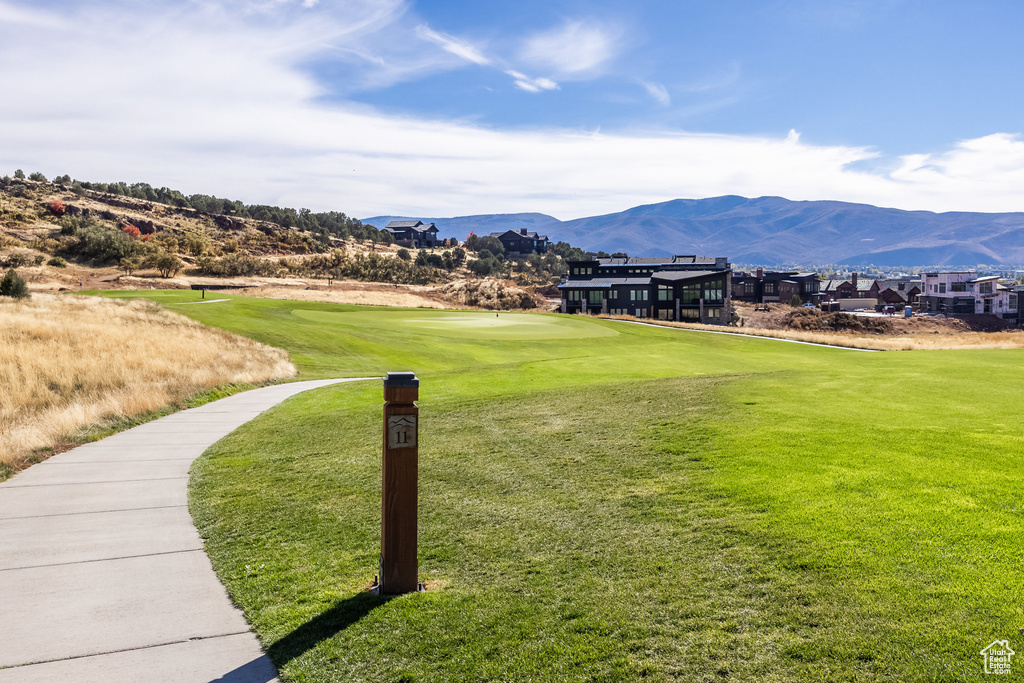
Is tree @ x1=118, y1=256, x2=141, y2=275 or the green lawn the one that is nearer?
the green lawn

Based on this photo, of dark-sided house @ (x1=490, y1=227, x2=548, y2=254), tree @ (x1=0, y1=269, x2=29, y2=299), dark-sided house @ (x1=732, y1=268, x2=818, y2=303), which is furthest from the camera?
dark-sided house @ (x1=490, y1=227, x2=548, y2=254)

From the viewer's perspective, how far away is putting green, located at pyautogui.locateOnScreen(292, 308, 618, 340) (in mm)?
38156

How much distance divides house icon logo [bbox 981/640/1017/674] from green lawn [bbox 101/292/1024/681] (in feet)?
0.18

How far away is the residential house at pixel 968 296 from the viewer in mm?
104438

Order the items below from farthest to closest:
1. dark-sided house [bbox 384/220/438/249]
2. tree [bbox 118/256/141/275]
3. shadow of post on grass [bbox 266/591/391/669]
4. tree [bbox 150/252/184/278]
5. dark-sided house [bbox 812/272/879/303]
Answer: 1. dark-sided house [bbox 384/220/438/249]
2. dark-sided house [bbox 812/272/879/303]
3. tree [bbox 118/256/141/275]
4. tree [bbox 150/252/184/278]
5. shadow of post on grass [bbox 266/591/391/669]

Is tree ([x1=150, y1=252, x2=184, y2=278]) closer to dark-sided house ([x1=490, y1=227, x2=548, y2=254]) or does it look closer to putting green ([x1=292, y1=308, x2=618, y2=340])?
putting green ([x1=292, y1=308, x2=618, y2=340])

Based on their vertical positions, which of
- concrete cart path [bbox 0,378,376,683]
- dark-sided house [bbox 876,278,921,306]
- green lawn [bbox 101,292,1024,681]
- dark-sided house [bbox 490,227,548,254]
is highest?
dark-sided house [bbox 490,227,548,254]

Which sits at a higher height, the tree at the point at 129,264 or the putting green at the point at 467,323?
the tree at the point at 129,264

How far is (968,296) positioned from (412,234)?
117834 mm

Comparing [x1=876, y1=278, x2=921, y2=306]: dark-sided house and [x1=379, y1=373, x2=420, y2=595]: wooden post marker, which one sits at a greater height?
[x1=876, y1=278, x2=921, y2=306]: dark-sided house

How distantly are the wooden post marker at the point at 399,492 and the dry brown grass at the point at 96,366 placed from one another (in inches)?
328

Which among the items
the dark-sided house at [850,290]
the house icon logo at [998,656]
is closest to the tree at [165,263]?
the house icon logo at [998,656]


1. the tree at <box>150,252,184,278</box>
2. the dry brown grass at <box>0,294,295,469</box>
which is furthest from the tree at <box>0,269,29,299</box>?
the tree at <box>150,252,184,278</box>

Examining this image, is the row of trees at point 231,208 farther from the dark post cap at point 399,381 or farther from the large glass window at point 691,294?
the dark post cap at point 399,381
